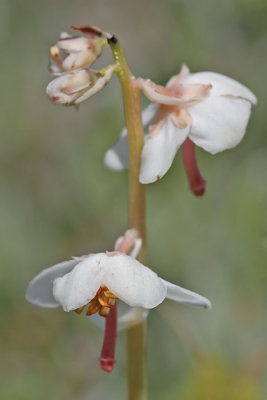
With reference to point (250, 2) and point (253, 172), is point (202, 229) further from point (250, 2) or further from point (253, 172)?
point (250, 2)

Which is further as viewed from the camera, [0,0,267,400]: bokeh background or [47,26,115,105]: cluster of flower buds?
[0,0,267,400]: bokeh background

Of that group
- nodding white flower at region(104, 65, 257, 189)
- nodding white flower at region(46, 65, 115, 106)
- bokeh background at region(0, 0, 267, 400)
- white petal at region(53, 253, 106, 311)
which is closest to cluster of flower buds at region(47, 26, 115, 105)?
nodding white flower at region(46, 65, 115, 106)

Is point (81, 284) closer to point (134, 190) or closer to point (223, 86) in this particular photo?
point (134, 190)

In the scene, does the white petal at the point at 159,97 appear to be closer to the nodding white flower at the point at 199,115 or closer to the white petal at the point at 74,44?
the nodding white flower at the point at 199,115

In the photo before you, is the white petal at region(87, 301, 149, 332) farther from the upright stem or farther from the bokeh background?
the bokeh background

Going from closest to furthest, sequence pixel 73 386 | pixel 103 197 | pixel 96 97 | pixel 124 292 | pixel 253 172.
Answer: pixel 124 292, pixel 73 386, pixel 253 172, pixel 103 197, pixel 96 97

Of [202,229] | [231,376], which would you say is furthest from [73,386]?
[202,229]
